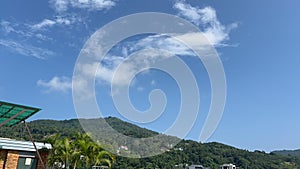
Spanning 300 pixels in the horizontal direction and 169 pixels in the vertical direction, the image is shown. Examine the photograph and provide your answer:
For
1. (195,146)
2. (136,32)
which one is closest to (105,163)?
(136,32)

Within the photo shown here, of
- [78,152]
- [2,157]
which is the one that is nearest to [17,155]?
[2,157]

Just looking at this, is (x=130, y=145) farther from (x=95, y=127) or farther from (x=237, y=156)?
(x=237, y=156)

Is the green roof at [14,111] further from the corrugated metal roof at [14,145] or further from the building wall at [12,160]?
the building wall at [12,160]

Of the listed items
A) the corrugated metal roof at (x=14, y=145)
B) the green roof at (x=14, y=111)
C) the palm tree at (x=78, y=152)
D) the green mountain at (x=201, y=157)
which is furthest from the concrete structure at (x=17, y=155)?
the green mountain at (x=201, y=157)

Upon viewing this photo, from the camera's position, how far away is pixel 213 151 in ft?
208

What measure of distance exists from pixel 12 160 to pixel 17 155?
0.73 feet

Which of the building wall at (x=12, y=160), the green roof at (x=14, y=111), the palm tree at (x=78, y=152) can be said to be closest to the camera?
the green roof at (x=14, y=111)

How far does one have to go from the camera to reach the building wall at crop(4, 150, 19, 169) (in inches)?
396

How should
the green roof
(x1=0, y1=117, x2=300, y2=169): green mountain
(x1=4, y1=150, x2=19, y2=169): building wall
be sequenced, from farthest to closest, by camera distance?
(x1=0, y1=117, x2=300, y2=169): green mountain → (x1=4, y1=150, x2=19, y2=169): building wall → the green roof

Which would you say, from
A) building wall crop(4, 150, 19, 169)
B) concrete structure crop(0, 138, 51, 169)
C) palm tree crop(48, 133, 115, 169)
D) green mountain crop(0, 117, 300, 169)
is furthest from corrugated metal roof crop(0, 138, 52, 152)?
green mountain crop(0, 117, 300, 169)

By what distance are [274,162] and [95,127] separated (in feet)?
182

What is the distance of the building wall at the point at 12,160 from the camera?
10047 millimetres

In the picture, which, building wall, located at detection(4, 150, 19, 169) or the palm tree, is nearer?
building wall, located at detection(4, 150, 19, 169)

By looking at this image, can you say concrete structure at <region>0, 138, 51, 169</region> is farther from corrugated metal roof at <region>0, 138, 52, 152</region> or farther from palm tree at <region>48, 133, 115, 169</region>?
palm tree at <region>48, 133, 115, 169</region>
